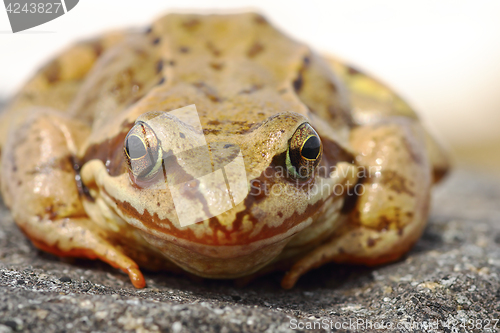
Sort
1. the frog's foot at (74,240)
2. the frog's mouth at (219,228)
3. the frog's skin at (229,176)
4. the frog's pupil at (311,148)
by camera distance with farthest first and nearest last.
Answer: the frog's foot at (74,240), the frog's pupil at (311,148), the frog's skin at (229,176), the frog's mouth at (219,228)

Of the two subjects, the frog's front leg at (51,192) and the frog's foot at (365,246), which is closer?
the frog's front leg at (51,192)

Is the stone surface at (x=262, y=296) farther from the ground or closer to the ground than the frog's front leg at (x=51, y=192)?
closer to the ground

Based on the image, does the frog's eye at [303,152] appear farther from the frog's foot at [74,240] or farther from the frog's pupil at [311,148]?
the frog's foot at [74,240]

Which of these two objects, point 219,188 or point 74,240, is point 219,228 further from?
point 74,240

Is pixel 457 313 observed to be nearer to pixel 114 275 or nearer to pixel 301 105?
pixel 301 105

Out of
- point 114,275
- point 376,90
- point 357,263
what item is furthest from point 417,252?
point 114,275

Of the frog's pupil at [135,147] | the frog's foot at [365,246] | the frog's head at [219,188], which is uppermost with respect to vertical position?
the frog's pupil at [135,147]

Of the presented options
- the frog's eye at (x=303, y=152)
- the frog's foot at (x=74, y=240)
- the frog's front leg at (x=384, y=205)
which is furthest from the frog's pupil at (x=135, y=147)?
the frog's front leg at (x=384, y=205)

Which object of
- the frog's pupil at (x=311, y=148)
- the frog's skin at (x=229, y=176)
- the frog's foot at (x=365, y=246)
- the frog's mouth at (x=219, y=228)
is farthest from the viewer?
the frog's foot at (x=365, y=246)
